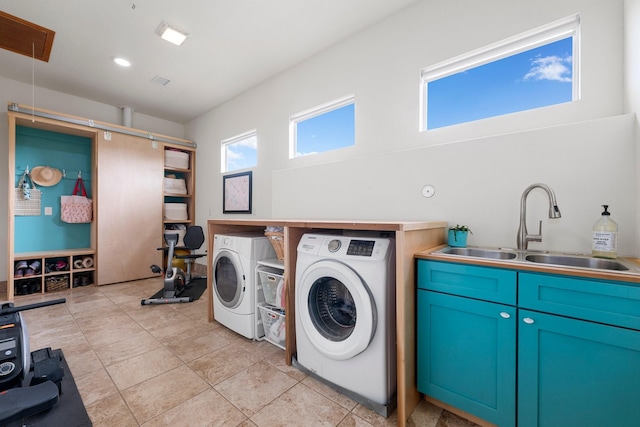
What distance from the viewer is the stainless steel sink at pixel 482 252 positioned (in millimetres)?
1654

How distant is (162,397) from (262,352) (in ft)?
2.38

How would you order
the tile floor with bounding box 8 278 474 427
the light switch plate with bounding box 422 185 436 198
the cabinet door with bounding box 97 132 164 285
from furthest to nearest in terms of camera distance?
the cabinet door with bounding box 97 132 164 285, the light switch plate with bounding box 422 185 436 198, the tile floor with bounding box 8 278 474 427

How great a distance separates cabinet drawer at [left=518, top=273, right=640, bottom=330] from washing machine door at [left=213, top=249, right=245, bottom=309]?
6.45 ft

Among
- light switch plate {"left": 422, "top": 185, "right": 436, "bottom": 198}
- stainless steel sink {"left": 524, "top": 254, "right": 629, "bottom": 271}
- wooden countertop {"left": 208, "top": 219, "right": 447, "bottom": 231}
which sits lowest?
stainless steel sink {"left": 524, "top": 254, "right": 629, "bottom": 271}

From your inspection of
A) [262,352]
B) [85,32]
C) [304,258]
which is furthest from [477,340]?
[85,32]

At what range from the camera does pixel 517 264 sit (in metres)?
1.25

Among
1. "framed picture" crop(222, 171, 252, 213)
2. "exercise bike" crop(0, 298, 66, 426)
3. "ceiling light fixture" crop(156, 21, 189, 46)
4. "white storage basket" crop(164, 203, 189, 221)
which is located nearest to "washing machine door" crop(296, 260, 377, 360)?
"exercise bike" crop(0, 298, 66, 426)

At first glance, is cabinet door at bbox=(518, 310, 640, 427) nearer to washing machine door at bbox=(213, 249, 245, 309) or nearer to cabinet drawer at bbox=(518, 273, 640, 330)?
cabinet drawer at bbox=(518, 273, 640, 330)

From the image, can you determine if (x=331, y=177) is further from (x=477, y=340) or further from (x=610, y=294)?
(x=610, y=294)

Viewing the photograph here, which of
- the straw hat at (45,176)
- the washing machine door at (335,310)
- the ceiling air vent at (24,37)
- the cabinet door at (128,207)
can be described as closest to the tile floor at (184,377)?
the washing machine door at (335,310)

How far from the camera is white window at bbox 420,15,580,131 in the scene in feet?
5.74

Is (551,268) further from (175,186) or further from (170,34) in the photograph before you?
(175,186)

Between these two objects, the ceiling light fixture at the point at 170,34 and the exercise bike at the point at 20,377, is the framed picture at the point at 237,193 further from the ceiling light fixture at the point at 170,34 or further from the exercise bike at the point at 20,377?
the exercise bike at the point at 20,377

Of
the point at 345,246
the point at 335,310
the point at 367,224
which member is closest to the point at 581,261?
the point at 367,224
